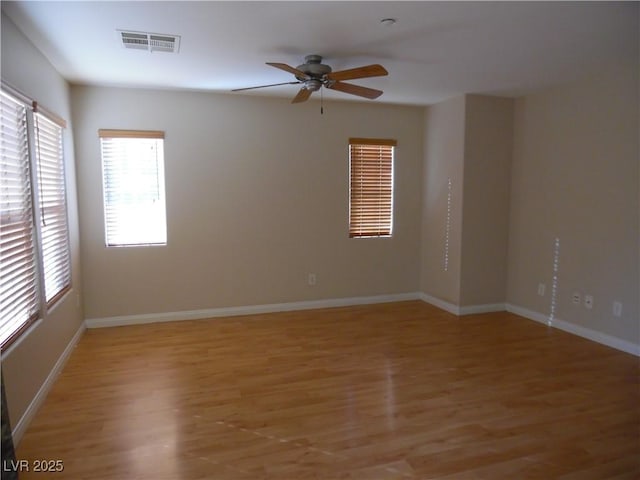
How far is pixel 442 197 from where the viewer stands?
5035 millimetres

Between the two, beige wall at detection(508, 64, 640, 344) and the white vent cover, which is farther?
beige wall at detection(508, 64, 640, 344)

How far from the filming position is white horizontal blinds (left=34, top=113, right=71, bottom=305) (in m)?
3.08

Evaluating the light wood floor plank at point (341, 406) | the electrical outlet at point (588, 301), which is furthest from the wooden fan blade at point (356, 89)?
the electrical outlet at point (588, 301)

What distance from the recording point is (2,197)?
2383 mm

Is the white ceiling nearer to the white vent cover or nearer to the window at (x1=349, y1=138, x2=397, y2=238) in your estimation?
the white vent cover

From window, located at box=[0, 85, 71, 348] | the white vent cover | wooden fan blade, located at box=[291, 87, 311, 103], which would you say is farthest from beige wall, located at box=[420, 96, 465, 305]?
window, located at box=[0, 85, 71, 348]

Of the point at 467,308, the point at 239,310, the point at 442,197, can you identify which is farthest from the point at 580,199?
the point at 239,310

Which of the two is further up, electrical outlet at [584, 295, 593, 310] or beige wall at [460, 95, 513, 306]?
beige wall at [460, 95, 513, 306]

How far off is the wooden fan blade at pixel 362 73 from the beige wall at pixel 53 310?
6.62 feet

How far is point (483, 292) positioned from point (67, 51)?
183 inches

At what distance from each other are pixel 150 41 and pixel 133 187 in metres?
1.85

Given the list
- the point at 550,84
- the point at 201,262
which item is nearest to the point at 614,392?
the point at 550,84

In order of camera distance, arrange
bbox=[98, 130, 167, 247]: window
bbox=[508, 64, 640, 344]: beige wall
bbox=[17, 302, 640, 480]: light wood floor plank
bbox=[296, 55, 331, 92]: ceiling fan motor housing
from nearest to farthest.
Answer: bbox=[17, 302, 640, 480]: light wood floor plank, bbox=[296, 55, 331, 92]: ceiling fan motor housing, bbox=[508, 64, 640, 344]: beige wall, bbox=[98, 130, 167, 247]: window

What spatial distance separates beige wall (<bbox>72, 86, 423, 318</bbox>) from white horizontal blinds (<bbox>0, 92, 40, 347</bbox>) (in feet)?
5.04
